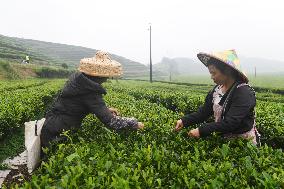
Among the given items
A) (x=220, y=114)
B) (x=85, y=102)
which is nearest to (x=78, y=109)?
(x=85, y=102)

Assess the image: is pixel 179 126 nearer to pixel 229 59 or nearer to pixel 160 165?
pixel 229 59

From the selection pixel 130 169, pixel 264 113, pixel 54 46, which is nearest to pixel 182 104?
pixel 264 113

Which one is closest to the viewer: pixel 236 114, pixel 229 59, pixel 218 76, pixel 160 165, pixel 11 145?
pixel 160 165

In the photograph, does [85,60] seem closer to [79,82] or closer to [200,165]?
[79,82]

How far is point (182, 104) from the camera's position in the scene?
12.8 m

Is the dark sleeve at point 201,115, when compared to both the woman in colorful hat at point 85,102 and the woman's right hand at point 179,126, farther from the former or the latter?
the woman in colorful hat at point 85,102

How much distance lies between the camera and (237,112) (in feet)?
15.0

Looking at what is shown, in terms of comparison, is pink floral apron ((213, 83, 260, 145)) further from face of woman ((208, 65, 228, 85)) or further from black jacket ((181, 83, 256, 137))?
face of woman ((208, 65, 228, 85))

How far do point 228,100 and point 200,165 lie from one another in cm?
125

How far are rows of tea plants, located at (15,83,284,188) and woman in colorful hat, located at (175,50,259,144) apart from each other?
18cm

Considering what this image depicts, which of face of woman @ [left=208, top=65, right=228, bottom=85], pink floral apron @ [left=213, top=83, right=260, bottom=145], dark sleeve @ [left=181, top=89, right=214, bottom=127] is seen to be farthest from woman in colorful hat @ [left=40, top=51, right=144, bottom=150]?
face of woman @ [left=208, top=65, right=228, bottom=85]

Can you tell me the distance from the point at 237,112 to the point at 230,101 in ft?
0.81

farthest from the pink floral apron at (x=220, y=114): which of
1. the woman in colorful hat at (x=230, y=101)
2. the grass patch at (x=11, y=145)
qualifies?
the grass patch at (x=11, y=145)

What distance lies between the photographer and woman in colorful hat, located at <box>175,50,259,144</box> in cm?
461
